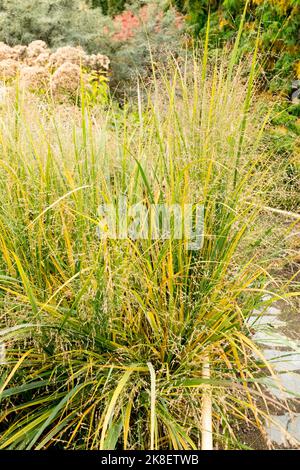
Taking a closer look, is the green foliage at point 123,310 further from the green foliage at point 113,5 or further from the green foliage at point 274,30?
the green foliage at point 113,5

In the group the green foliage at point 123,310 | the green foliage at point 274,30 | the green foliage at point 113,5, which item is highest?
the green foliage at point 113,5

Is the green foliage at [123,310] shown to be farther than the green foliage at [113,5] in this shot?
No

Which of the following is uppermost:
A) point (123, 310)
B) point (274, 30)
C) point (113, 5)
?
point (113, 5)

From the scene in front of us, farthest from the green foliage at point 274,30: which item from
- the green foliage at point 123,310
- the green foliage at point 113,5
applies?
the green foliage at point 113,5

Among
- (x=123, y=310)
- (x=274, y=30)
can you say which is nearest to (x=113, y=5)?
(x=274, y=30)

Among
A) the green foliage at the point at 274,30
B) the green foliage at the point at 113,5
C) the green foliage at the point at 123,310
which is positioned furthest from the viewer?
the green foliage at the point at 113,5

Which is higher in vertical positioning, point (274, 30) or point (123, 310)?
point (274, 30)

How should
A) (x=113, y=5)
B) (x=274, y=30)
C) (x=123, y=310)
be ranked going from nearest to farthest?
(x=123, y=310), (x=274, y=30), (x=113, y=5)

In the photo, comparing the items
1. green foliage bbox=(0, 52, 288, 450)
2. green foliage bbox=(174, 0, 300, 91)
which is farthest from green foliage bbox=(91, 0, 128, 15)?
green foliage bbox=(0, 52, 288, 450)

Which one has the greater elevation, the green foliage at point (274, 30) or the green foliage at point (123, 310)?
the green foliage at point (274, 30)

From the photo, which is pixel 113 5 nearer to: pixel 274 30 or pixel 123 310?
pixel 274 30

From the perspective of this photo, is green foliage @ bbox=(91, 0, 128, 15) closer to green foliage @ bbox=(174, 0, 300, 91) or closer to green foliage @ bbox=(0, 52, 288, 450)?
green foliage @ bbox=(174, 0, 300, 91)

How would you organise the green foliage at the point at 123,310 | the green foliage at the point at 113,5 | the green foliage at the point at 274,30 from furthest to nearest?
the green foliage at the point at 113,5 < the green foliage at the point at 274,30 < the green foliage at the point at 123,310

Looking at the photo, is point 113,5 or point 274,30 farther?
point 113,5
